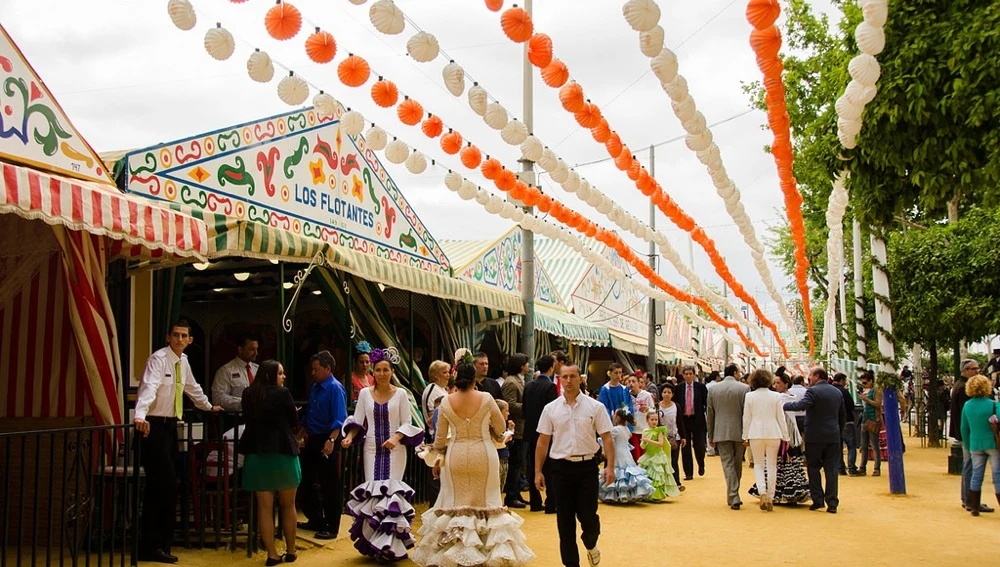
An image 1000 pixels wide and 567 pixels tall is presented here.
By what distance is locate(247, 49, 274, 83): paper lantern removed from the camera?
8.55 metres

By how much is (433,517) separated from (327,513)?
170cm

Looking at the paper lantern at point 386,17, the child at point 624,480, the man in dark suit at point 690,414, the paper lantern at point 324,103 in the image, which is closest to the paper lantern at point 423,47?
the paper lantern at point 386,17

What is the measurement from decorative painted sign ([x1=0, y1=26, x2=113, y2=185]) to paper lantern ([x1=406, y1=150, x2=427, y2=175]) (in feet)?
13.7

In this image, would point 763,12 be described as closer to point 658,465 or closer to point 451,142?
point 451,142

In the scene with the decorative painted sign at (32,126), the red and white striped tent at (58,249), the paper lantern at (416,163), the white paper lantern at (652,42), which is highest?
the white paper lantern at (652,42)

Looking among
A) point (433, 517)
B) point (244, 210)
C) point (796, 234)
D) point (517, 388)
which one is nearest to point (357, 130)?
point (244, 210)

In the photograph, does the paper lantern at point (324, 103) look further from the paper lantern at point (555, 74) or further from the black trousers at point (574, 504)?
the black trousers at point (574, 504)

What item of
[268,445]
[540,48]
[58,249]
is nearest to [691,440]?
[540,48]

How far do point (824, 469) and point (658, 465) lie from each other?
2197 mm

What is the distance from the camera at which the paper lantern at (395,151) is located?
11.0 meters

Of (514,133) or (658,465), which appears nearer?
(514,133)

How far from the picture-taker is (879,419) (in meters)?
16.7

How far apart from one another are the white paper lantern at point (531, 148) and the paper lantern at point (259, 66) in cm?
312

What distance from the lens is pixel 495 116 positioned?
9.98 metres
